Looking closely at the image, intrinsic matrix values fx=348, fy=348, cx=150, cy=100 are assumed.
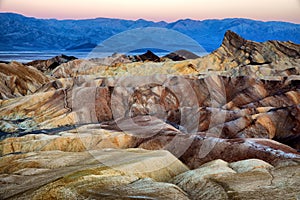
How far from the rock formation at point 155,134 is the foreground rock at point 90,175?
0.04 m

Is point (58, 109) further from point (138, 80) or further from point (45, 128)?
point (138, 80)

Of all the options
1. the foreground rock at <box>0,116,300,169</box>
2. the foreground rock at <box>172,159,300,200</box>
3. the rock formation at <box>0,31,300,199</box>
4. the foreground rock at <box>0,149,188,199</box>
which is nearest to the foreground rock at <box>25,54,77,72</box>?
the rock formation at <box>0,31,300,199</box>

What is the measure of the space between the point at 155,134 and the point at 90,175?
27.2ft

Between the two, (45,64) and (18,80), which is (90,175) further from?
(45,64)

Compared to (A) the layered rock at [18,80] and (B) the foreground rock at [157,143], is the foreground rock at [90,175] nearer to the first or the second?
(B) the foreground rock at [157,143]

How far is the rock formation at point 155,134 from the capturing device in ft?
33.7

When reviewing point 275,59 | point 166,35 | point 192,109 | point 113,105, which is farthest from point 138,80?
point 275,59

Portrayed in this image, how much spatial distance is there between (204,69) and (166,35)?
3103 cm

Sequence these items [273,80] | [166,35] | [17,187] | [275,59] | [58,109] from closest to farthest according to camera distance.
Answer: [17,187] < [166,35] < [58,109] < [273,80] < [275,59]

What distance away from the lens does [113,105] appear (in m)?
29.8

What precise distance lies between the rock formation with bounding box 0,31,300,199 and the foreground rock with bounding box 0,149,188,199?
0.04 meters

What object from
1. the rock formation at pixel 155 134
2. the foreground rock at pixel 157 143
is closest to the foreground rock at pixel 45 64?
the rock formation at pixel 155 134

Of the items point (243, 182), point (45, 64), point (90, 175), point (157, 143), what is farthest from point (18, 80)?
point (243, 182)

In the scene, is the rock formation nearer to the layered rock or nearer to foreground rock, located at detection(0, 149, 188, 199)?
foreground rock, located at detection(0, 149, 188, 199)
